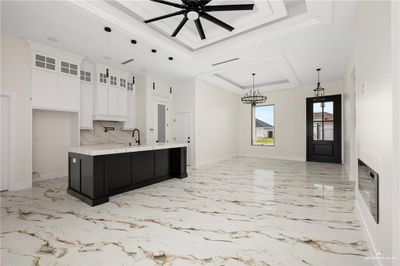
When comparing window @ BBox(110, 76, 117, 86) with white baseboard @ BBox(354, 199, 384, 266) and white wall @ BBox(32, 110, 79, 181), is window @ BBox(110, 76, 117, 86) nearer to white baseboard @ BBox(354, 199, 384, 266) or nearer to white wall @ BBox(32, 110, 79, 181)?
white wall @ BBox(32, 110, 79, 181)

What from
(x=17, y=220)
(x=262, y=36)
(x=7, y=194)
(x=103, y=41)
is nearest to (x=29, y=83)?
(x=103, y=41)

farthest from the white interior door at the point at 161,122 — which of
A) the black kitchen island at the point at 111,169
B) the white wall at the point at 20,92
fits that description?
the white wall at the point at 20,92

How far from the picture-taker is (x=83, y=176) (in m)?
3.41

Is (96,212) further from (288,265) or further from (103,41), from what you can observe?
(103,41)

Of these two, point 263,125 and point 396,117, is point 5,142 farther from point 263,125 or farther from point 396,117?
point 263,125

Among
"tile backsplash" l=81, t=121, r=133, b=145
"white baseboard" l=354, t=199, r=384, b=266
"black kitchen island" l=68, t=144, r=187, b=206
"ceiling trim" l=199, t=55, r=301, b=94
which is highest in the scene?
"ceiling trim" l=199, t=55, r=301, b=94

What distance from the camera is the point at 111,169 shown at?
3.62m

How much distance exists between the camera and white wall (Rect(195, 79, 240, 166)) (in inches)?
276

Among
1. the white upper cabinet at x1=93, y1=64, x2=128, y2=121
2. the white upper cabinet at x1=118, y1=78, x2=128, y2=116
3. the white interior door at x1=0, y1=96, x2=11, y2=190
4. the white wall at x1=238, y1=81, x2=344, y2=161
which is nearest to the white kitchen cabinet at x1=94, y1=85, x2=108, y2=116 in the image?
the white upper cabinet at x1=93, y1=64, x2=128, y2=121

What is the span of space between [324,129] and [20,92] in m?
9.68

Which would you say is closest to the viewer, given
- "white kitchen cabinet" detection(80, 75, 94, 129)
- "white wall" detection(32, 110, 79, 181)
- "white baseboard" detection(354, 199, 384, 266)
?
"white baseboard" detection(354, 199, 384, 266)

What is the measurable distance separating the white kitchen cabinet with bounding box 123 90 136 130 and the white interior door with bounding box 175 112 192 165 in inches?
63.1

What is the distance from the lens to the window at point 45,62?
172 inches

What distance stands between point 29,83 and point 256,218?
5.40m
